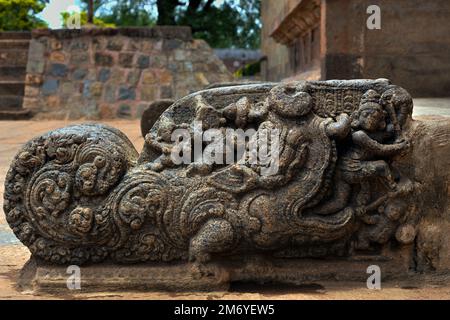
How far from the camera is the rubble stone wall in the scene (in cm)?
830

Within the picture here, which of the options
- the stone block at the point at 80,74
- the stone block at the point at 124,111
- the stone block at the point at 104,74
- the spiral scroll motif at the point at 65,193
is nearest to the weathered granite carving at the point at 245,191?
the spiral scroll motif at the point at 65,193

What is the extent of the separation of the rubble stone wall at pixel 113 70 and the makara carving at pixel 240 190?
6.24 metres

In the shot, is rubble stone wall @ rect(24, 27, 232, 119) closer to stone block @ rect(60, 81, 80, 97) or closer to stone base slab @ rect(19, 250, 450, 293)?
stone block @ rect(60, 81, 80, 97)

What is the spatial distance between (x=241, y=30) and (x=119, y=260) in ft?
57.6

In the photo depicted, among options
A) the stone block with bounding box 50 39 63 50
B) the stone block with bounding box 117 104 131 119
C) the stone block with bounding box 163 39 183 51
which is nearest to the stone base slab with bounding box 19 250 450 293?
the stone block with bounding box 117 104 131 119

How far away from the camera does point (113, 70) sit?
27.5 ft

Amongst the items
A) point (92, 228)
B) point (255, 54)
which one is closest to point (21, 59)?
point (92, 228)

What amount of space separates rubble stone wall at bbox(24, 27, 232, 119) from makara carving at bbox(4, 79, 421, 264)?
6.24m

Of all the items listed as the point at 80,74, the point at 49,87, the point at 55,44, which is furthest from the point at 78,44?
the point at 49,87

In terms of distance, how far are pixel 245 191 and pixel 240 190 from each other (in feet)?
0.06

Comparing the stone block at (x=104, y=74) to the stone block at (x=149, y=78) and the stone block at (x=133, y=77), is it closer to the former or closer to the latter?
the stone block at (x=133, y=77)

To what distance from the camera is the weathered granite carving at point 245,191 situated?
2008 mm

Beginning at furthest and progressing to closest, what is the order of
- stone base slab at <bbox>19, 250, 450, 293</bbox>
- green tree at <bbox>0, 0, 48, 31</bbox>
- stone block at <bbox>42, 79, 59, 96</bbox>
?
green tree at <bbox>0, 0, 48, 31</bbox>
stone block at <bbox>42, 79, 59, 96</bbox>
stone base slab at <bbox>19, 250, 450, 293</bbox>

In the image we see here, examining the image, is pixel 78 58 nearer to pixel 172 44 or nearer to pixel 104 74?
pixel 104 74
